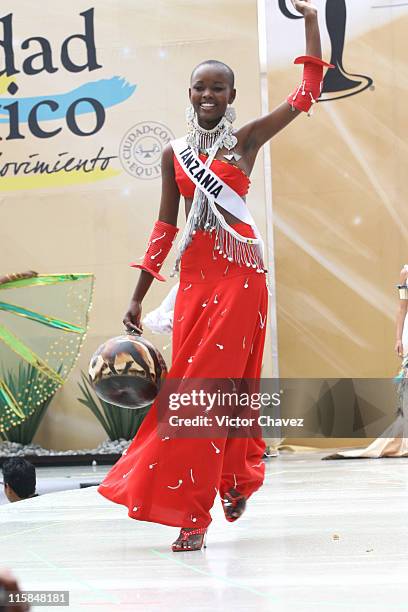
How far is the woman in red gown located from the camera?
3266 millimetres

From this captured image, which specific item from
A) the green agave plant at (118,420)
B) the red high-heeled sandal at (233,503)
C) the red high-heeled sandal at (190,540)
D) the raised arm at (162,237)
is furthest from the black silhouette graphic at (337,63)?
the red high-heeled sandal at (190,540)

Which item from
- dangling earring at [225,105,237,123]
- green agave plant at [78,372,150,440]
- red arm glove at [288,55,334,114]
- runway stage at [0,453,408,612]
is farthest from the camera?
green agave plant at [78,372,150,440]

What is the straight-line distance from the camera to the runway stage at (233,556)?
239 cm

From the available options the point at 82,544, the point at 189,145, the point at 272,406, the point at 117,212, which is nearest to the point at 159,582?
the point at 82,544

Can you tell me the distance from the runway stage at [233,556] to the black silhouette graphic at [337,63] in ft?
18.5

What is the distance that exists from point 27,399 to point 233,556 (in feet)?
20.1

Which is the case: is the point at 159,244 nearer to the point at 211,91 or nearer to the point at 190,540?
the point at 211,91

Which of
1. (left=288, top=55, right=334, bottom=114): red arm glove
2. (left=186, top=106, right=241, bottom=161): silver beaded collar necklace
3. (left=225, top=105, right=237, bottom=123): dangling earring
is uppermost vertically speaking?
(left=288, top=55, right=334, bottom=114): red arm glove

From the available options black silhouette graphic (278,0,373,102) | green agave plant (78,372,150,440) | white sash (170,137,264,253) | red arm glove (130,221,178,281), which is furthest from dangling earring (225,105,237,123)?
black silhouette graphic (278,0,373,102)

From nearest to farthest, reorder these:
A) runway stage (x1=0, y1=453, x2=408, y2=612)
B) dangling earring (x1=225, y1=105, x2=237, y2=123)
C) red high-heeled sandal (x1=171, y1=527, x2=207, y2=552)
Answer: runway stage (x1=0, y1=453, x2=408, y2=612), red high-heeled sandal (x1=171, y1=527, x2=207, y2=552), dangling earring (x1=225, y1=105, x2=237, y2=123)

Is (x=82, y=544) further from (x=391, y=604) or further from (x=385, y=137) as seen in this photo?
(x=385, y=137)

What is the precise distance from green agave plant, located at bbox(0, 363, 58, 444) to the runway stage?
13.1 ft

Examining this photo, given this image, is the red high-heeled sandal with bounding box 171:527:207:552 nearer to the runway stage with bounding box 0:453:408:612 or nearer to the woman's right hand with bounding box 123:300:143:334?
the runway stage with bounding box 0:453:408:612

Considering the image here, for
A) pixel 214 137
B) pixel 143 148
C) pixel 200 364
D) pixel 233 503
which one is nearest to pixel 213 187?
pixel 214 137
